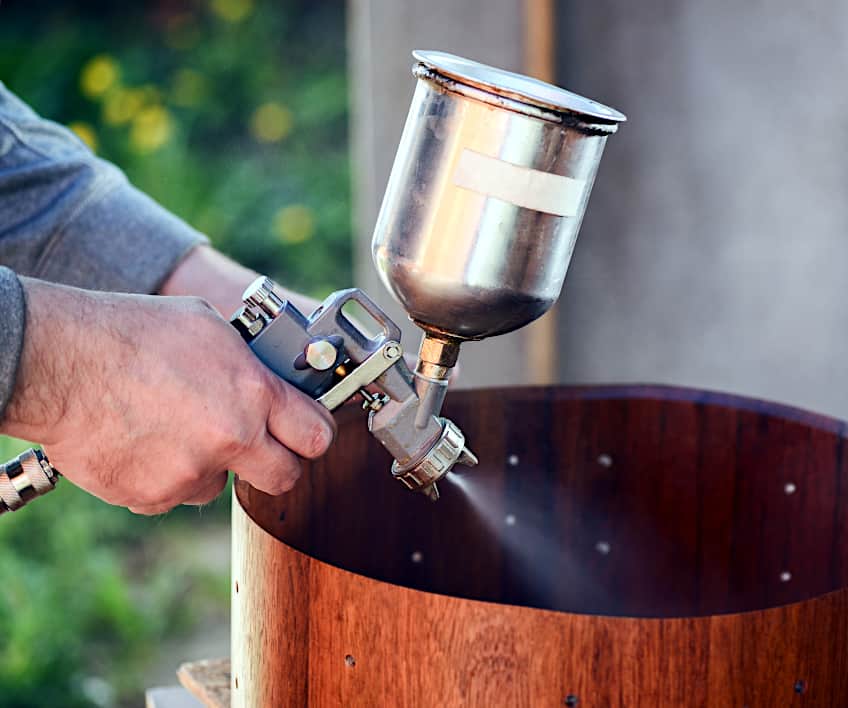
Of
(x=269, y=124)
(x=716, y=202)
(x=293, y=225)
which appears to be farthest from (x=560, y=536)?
(x=269, y=124)

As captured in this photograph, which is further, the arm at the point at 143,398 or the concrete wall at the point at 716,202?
the concrete wall at the point at 716,202

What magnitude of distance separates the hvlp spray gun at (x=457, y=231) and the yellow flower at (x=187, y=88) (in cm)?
352

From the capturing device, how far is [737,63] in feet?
5.88

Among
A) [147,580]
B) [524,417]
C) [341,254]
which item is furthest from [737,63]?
[341,254]

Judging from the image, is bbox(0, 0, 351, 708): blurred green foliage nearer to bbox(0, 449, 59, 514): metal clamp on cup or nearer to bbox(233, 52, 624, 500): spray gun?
bbox(0, 449, 59, 514): metal clamp on cup

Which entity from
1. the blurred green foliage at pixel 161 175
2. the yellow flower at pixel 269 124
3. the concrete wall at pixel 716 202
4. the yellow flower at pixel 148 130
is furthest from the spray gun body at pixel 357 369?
the yellow flower at pixel 269 124

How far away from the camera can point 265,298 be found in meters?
0.87

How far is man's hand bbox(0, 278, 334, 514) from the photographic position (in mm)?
813

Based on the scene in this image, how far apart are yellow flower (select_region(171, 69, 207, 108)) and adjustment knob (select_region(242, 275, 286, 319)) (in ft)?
11.5

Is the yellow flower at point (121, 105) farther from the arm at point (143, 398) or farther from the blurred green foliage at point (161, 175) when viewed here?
the arm at point (143, 398)

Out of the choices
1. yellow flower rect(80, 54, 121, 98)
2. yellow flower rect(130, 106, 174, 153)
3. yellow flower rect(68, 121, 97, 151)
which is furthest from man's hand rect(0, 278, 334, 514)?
yellow flower rect(80, 54, 121, 98)

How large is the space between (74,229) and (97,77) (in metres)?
2.62

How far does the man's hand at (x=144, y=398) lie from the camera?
81 cm

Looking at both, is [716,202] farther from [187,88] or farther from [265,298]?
[187,88]
